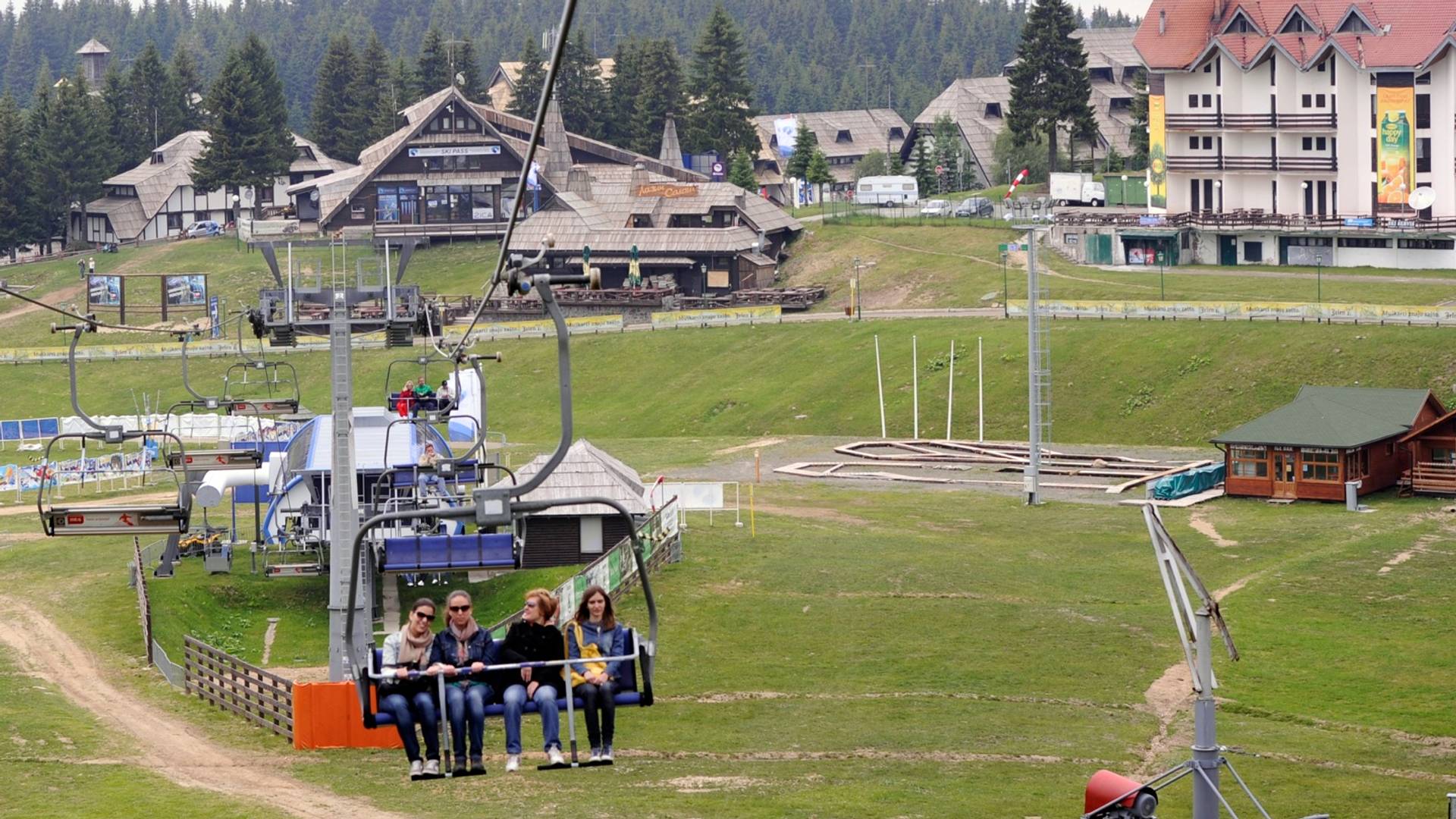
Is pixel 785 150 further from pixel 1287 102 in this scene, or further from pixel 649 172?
pixel 1287 102

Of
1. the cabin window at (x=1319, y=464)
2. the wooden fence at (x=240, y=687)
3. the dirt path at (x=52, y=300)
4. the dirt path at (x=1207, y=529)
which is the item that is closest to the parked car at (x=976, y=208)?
the dirt path at (x=52, y=300)

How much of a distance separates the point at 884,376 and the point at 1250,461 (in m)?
26.2

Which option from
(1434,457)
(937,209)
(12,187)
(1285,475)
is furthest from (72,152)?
(1434,457)

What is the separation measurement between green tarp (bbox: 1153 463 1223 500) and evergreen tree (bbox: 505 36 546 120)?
9045 cm

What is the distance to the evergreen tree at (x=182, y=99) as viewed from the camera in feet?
540

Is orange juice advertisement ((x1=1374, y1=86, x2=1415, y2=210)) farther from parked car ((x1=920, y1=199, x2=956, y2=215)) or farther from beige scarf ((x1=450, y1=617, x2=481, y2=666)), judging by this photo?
beige scarf ((x1=450, y1=617, x2=481, y2=666))

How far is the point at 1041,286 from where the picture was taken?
342 ft

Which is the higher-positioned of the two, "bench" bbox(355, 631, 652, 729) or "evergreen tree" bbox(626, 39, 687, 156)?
"evergreen tree" bbox(626, 39, 687, 156)

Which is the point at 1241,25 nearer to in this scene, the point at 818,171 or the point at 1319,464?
the point at 818,171

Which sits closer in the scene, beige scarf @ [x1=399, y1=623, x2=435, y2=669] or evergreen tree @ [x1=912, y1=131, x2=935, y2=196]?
beige scarf @ [x1=399, y1=623, x2=435, y2=669]

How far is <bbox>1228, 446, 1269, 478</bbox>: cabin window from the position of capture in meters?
66.2

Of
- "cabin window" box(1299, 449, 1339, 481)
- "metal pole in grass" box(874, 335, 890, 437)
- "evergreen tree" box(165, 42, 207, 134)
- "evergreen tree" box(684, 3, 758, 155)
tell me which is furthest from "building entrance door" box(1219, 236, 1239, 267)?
"evergreen tree" box(165, 42, 207, 134)

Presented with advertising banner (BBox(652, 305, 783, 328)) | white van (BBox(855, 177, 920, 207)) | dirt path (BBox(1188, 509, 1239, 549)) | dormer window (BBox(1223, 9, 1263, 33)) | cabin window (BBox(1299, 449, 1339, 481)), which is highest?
dormer window (BBox(1223, 9, 1263, 33))

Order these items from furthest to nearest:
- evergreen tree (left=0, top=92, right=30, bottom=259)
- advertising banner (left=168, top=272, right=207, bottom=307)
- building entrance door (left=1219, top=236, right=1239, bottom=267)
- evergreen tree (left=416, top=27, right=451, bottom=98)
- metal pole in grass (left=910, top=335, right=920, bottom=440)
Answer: evergreen tree (left=416, top=27, right=451, bottom=98) → evergreen tree (left=0, top=92, right=30, bottom=259) → advertising banner (left=168, top=272, right=207, bottom=307) → building entrance door (left=1219, top=236, right=1239, bottom=267) → metal pole in grass (left=910, top=335, right=920, bottom=440)
